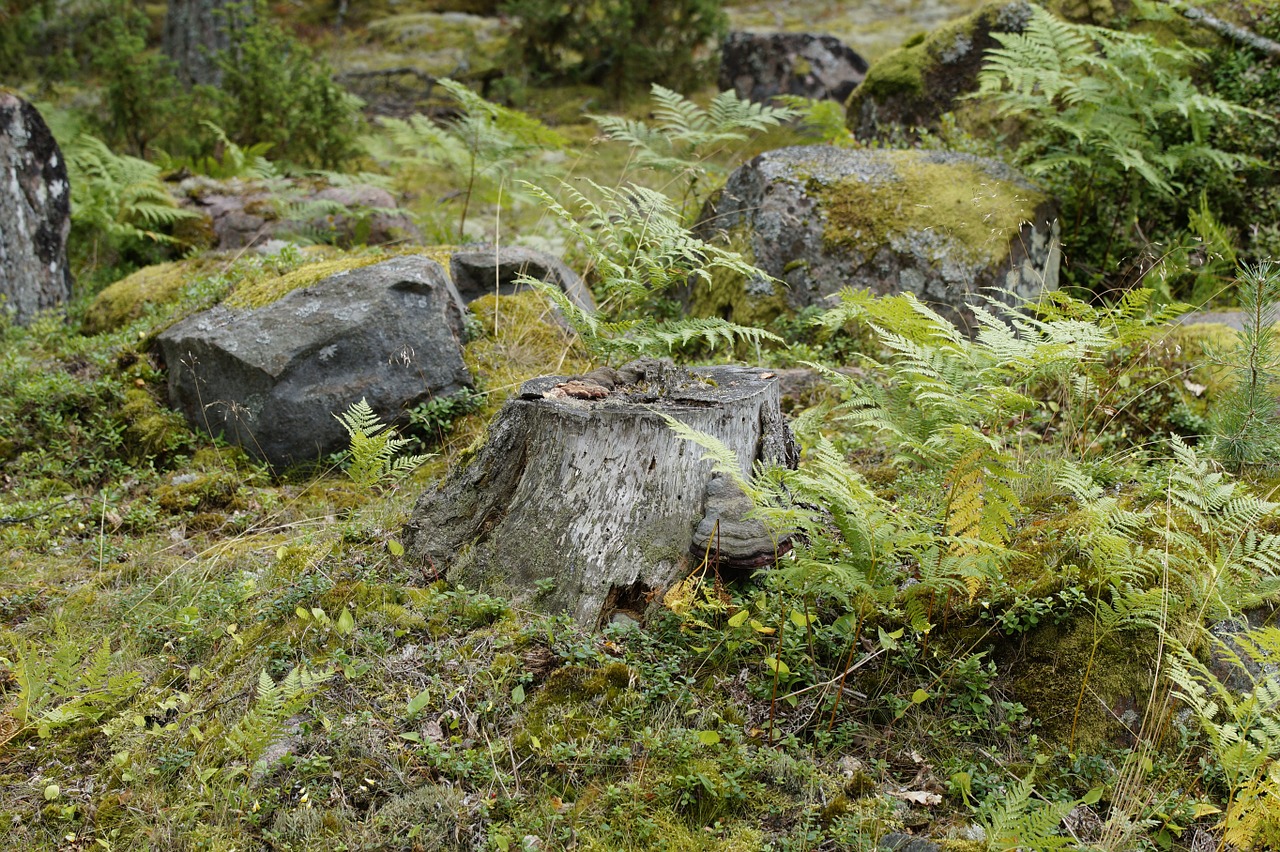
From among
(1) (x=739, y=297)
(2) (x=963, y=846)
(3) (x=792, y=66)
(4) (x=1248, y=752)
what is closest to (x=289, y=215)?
(1) (x=739, y=297)

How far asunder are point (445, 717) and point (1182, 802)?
236 centimetres

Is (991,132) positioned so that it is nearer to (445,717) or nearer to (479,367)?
(479,367)

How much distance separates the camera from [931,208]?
20.9ft

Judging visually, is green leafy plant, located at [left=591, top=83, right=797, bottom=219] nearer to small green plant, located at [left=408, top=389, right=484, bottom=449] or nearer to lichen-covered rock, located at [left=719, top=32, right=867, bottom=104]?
small green plant, located at [left=408, top=389, right=484, bottom=449]

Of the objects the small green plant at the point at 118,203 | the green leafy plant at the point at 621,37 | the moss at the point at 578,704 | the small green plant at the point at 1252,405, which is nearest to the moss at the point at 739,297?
the small green plant at the point at 1252,405

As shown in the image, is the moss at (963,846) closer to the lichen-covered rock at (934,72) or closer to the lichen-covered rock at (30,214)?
the lichen-covered rock at (934,72)

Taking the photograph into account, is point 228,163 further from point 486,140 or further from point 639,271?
point 639,271

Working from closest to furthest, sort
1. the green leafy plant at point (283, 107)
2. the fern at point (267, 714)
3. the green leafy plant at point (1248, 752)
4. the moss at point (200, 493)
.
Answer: the green leafy plant at point (1248, 752) → the fern at point (267, 714) → the moss at point (200, 493) → the green leafy plant at point (283, 107)

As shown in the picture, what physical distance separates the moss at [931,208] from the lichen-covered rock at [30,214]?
632cm

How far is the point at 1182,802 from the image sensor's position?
2.72 meters

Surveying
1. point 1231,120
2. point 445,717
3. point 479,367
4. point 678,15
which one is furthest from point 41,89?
point 1231,120

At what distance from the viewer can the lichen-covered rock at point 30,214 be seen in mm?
7152

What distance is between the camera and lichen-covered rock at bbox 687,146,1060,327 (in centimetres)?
620

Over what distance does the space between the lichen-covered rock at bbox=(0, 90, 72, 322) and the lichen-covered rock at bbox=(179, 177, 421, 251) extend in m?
1.06
